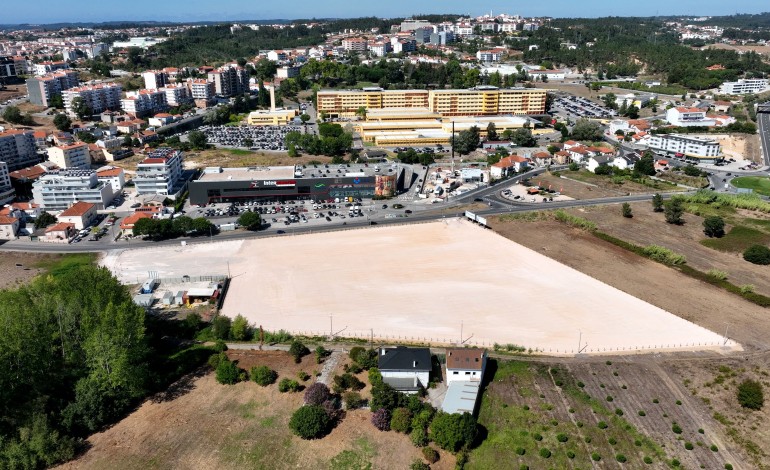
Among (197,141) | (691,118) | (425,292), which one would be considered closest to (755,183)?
(691,118)

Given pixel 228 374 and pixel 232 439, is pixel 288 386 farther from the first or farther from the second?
pixel 232 439

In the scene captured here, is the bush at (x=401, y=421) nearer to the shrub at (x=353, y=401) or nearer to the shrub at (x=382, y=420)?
the shrub at (x=382, y=420)

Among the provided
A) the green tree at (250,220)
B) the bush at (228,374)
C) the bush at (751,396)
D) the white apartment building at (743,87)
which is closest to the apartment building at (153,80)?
the green tree at (250,220)

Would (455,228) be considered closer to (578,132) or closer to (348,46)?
(578,132)

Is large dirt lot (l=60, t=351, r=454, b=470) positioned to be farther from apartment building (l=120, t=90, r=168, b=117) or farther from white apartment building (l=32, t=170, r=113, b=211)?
apartment building (l=120, t=90, r=168, b=117)

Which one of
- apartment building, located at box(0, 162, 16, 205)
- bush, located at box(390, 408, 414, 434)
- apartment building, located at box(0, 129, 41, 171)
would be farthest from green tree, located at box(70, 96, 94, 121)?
bush, located at box(390, 408, 414, 434)

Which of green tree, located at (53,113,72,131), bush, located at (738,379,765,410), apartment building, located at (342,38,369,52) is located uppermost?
apartment building, located at (342,38,369,52)

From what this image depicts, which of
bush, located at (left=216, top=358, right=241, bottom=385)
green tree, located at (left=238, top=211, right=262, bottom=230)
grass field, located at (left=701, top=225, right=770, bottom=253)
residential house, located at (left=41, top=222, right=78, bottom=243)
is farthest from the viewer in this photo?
green tree, located at (left=238, top=211, right=262, bottom=230)
